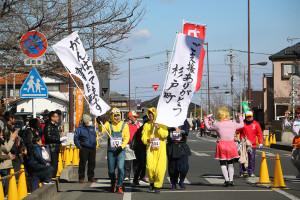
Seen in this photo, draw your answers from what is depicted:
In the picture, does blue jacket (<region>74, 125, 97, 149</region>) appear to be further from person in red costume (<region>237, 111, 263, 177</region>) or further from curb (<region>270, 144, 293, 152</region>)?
curb (<region>270, 144, 293, 152</region>)

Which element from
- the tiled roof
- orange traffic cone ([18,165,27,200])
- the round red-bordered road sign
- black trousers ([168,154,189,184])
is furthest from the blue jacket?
the tiled roof

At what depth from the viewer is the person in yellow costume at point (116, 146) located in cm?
1047

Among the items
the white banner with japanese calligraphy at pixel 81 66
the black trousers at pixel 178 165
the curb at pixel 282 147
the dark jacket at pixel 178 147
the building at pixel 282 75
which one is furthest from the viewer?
the building at pixel 282 75

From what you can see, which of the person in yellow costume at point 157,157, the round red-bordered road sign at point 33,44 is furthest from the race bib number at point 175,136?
the round red-bordered road sign at point 33,44

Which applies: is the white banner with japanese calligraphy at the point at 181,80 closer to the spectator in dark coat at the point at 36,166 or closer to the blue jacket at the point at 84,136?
the spectator in dark coat at the point at 36,166

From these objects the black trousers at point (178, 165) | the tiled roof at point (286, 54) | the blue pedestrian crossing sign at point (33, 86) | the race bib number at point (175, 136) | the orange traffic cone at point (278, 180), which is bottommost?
the orange traffic cone at point (278, 180)

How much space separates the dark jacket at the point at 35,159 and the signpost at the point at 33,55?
189 cm

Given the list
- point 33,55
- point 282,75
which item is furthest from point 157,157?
point 282,75

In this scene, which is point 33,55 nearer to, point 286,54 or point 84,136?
point 84,136

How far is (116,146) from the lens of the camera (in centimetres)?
1050

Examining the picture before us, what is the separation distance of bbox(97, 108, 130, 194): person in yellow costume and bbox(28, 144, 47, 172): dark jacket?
4.83ft

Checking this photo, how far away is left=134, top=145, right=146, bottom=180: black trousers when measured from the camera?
476 inches

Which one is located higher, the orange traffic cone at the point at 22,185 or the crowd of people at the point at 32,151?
the crowd of people at the point at 32,151

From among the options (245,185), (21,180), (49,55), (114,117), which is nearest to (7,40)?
(49,55)
